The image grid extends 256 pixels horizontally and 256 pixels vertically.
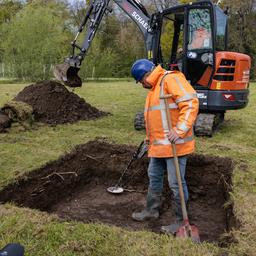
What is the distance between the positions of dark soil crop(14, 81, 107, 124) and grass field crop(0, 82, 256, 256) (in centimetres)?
44

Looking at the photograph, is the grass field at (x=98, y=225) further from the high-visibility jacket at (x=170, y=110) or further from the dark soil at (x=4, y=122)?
the high-visibility jacket at (x=170, y=110)

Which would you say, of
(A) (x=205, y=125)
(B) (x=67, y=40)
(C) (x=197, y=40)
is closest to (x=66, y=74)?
(C) (x=197, y=40)

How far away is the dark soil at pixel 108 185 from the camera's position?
495 centimetres

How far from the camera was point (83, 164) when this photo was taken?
6336mm

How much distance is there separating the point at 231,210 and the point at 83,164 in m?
2.64

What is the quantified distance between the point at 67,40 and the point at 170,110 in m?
27.7

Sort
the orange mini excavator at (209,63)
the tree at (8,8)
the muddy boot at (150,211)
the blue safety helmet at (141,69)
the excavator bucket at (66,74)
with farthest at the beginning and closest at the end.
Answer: the tree at (8,8), the excavator bucket at (66,74), the orange mini excavator at (209,63), the muddy boot at (150,211), the blue safety helmet at (141,69)

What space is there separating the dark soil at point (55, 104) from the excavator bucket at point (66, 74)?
0.60 meters

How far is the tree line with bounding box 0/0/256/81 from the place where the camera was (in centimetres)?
2597

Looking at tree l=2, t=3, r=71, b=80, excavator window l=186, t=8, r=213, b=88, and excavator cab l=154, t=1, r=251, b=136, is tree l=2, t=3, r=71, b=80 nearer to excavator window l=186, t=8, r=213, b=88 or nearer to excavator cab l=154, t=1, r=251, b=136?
excavator cab l=154, t=1, r=251, b=136

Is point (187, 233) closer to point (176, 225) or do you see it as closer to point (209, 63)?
point (176, 225)

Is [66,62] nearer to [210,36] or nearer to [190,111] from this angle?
[210,36]

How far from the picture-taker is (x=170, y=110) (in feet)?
13.2

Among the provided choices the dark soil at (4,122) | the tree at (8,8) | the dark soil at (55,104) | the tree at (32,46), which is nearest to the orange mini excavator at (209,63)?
the dark soil at (55,104)
